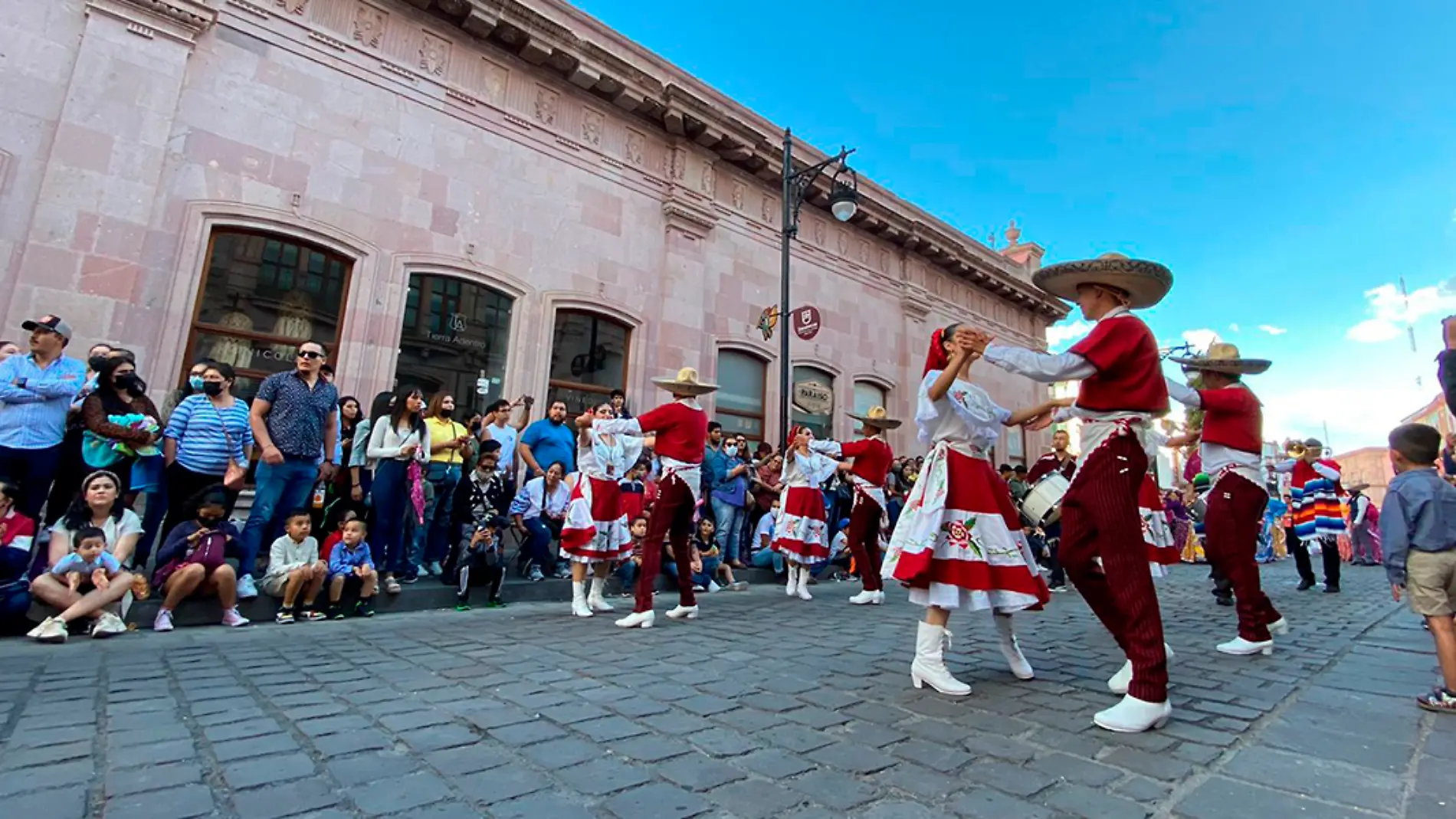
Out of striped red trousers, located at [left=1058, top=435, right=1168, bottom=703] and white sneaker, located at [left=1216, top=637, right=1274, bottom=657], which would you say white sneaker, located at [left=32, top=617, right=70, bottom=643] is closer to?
striped red trousers, located at [left=1058, top=435, right=1168, bottom=703]

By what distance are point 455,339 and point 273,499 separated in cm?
510

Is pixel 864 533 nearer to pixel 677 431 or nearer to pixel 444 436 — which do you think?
pixel 677 431

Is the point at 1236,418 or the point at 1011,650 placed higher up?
the point at 1236,418

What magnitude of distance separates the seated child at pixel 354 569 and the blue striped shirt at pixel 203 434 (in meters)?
1.23

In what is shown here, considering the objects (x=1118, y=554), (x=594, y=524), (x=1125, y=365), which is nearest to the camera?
(x=1118, y=554)

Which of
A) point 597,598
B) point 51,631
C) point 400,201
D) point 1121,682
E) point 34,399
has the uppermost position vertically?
point 400,201

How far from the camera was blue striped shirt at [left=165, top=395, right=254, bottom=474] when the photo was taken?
5.79 m

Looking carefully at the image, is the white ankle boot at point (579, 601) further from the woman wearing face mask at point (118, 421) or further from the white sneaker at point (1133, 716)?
the white sneaker at point (1133, 716)

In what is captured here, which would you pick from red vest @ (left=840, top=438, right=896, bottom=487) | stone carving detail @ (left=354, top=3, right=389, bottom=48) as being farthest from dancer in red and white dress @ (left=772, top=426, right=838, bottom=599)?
stone carving detail @ (left=354, top=3, right=389, bottom=48)

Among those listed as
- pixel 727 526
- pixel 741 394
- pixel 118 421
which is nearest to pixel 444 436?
pixel 118 421

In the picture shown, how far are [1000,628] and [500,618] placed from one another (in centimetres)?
411

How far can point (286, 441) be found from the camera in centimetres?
590

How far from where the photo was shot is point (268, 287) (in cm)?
922

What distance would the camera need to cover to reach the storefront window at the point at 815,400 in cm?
1551
